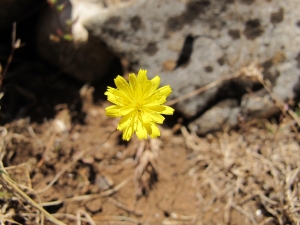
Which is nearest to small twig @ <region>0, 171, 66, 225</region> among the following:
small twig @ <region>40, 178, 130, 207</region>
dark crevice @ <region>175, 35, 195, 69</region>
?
small twig @ <region>40, 178, 130, 207</region>

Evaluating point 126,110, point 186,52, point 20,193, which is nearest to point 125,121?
point 126,110

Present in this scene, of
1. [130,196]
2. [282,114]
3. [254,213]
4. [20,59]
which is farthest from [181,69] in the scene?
[20,59]

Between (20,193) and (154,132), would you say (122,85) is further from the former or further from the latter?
(20,193)

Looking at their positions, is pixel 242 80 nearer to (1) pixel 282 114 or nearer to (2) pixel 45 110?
(1) pixel 282 114

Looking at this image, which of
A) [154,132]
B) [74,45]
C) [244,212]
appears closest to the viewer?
[154,132]

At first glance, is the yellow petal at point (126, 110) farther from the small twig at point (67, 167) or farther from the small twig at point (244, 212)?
the small twig at point (244, 212)

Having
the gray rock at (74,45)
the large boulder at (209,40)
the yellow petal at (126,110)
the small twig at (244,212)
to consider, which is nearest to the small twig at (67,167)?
the yellow petal at (126,110)
